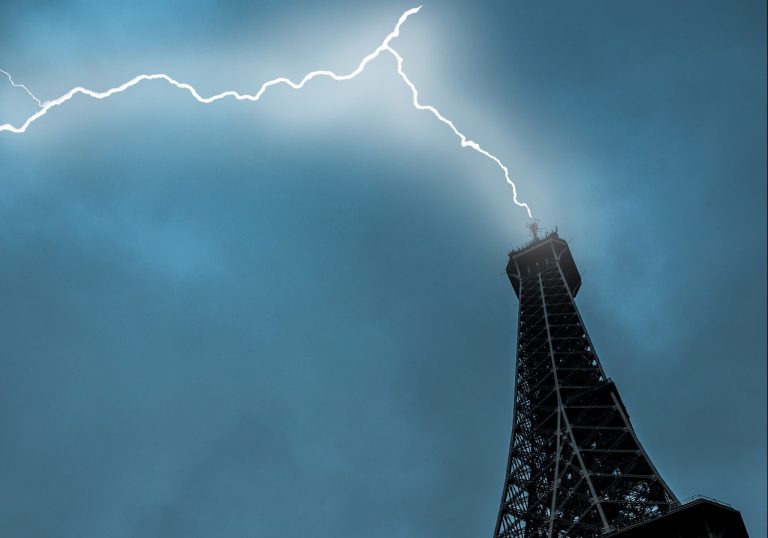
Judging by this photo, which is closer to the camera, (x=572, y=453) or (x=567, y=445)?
(x=572, y=453)

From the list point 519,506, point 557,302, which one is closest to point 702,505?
point 519,506

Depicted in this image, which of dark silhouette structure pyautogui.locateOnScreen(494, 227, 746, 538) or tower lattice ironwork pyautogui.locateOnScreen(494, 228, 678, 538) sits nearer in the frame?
dark silhouette structure pyautogui.locateOnScreen(494, 227, 746, 538)

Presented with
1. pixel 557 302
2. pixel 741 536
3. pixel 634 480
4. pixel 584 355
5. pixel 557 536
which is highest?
pixel 557 302

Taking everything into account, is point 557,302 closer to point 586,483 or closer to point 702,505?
point 586,483
